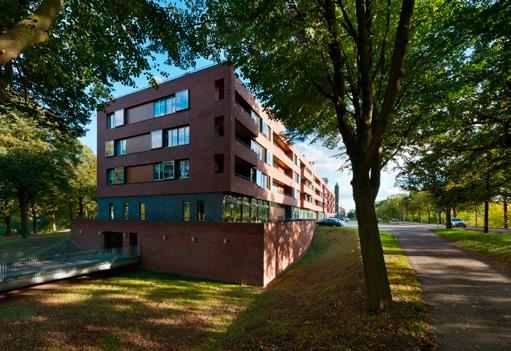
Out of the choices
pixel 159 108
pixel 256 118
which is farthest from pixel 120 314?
pixel 256 118

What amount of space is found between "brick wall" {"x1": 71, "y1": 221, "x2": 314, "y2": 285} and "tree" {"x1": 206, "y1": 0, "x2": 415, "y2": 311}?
10.0 meters

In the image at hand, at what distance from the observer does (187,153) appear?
23.0m

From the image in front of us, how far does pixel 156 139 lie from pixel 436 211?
48.3m

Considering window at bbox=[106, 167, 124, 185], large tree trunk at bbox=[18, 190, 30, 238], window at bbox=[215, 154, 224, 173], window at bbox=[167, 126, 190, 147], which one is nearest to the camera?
window at bbox=[215, 154, 224, 173]

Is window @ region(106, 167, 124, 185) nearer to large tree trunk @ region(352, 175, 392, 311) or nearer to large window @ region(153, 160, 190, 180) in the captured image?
large window @ region(153, 160, 190, 180)

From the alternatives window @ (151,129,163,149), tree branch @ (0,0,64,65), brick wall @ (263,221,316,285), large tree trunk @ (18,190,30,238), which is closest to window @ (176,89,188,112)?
window @ (151,129,163,149)

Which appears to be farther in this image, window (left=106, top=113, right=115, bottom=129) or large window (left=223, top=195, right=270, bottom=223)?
window (left=106, top=113, right=115, bottom=129)

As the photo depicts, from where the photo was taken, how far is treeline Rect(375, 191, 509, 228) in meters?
29.7

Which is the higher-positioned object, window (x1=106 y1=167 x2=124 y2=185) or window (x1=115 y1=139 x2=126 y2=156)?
window (x1=115 y1=139 x2=126 y2=156)

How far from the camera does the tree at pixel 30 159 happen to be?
2942 cm

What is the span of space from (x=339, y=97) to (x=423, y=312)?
21.1ft

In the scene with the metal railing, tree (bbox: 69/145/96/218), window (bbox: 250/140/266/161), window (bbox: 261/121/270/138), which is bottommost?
the metal railing

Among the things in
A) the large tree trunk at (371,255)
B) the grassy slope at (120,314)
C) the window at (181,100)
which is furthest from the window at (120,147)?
the large tree trunk at (371,255)

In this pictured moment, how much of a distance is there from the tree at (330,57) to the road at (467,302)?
1579 millimetres
